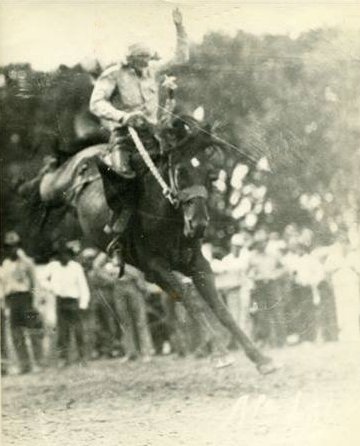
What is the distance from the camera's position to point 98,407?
3051mm

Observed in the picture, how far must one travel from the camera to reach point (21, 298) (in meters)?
3.07

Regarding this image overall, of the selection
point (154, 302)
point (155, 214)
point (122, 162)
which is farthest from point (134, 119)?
point (154, 302)

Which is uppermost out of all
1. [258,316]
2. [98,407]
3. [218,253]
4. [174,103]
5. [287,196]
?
[174,103]

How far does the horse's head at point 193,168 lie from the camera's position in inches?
125

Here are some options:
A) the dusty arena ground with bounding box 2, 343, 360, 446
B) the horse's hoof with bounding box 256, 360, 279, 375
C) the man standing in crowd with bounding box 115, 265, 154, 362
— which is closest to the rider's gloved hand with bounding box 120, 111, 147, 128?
the man standing in crowd with bounding box 115, 265, 154, 362

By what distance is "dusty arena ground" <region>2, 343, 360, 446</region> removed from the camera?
3033 millimetres

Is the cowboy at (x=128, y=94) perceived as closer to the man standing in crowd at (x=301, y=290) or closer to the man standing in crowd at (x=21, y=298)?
the man standing in crowd at (x=21, y=298)

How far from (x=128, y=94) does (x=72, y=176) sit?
0.47m

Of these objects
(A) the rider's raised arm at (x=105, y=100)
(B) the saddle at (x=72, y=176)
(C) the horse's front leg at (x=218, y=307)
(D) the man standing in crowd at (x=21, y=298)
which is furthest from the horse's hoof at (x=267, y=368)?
(A) the rider's raised arm at (x=105, y=100)

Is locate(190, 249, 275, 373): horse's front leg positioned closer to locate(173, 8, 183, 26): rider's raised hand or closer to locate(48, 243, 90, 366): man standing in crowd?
locate(48, 243, 90, 366): man standing in crowd

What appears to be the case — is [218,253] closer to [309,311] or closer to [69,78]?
[309,311]

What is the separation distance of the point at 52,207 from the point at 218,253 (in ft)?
2.64

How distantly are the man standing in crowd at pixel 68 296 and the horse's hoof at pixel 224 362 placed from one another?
62 cm

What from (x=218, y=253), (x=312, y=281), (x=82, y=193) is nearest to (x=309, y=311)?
(x=312, y=281)
